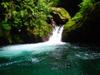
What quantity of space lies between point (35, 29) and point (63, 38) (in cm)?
256

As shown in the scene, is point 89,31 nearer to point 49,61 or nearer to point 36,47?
point 36,47

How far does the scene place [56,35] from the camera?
949 inches

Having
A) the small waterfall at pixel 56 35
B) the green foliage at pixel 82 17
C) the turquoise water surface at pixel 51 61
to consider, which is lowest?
the turquoise water surface at pixel 51 61

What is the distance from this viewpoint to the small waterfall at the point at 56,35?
915 inches

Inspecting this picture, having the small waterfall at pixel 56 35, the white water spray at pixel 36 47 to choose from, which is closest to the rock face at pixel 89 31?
the small waterfall at pixel 56 35

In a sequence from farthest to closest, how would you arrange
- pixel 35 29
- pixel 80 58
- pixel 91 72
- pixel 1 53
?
pixel 35 29 < pixel 1 53 < pixel 80 58 < pixel 91 72

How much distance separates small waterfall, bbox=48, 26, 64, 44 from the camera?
2325 centimetres

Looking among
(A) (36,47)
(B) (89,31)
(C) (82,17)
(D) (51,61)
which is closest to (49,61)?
(D) (51,61)

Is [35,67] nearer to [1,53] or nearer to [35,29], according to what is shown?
[1,53]

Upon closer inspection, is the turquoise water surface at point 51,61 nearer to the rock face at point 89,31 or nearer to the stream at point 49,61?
the stream at point 49,61

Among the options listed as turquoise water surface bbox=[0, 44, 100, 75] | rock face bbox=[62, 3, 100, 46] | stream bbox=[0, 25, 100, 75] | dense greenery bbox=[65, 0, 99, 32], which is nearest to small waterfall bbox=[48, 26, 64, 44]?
rock face bbox=[62, 3, 100, 46]

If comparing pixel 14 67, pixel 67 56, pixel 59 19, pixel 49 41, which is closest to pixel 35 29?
pixel 49 41

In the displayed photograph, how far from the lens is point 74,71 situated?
1236 centimetres

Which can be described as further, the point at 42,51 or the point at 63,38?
the point at 63,38
